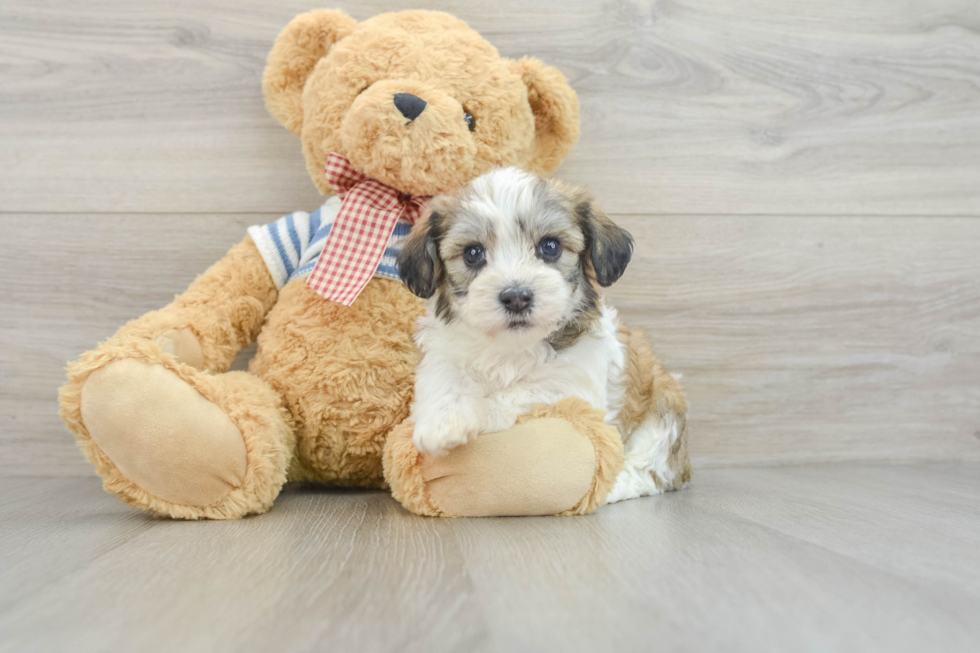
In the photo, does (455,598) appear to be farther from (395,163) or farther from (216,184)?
(216,184)

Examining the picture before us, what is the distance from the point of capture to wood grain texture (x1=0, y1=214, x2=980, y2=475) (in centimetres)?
225

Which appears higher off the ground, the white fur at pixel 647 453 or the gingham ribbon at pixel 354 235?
the gingham ribbon at pixel 354 235

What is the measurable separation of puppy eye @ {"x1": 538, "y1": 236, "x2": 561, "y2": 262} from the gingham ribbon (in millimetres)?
408

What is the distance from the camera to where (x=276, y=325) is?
1.79 m

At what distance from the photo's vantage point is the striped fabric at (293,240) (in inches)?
73.3

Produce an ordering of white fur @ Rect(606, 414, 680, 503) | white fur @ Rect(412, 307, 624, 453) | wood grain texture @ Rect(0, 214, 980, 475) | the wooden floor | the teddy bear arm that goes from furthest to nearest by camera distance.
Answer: wood grain texture @ Rect(0, 214, 980, 475) < the wooden floor < white fur @ Rect(606, 414, 680, 503) < the teddy bear arm < white fur @ Rect(412, 307, 624, 453)

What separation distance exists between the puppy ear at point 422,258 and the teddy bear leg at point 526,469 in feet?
1.20

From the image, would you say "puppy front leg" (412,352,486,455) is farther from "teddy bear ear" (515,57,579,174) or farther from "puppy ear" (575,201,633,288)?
"teddy bear ear" (515,57,579,174)

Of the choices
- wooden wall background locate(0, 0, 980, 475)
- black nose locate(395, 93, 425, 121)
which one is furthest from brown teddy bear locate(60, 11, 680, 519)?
wooden wall background locate(0, 0, 980, 475)

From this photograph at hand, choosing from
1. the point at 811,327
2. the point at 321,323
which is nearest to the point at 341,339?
the point at 321,323

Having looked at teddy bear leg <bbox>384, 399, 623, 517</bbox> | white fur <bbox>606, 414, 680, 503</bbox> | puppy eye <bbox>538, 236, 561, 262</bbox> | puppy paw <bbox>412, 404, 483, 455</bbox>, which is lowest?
white fur <bbox>606, 414, 680, 503</bbox>

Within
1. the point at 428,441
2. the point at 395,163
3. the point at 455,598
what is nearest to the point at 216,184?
the point at 395,163

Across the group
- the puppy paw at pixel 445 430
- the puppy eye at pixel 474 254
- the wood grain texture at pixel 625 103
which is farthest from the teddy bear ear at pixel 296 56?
the puppy paw at pixel 445 430

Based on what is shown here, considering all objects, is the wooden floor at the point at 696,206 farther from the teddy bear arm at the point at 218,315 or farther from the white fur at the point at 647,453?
the teddy bear arm at the point at 218,315
